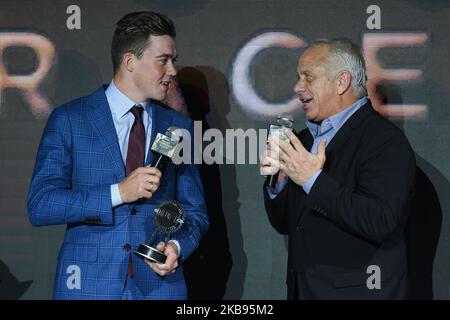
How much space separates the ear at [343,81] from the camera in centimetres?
315

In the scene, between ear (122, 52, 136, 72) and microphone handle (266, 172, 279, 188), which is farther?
ear (122, 52, 136, 72)

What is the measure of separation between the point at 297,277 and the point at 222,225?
104 centimetres

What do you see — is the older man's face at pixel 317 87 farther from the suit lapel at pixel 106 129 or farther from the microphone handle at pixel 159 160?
the suit lapel at pixel 106 129

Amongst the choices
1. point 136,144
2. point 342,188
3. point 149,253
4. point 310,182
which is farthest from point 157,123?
point 342,188

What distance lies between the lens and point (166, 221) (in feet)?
9.60

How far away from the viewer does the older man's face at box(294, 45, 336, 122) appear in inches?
125

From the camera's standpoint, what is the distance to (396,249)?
9.93ft

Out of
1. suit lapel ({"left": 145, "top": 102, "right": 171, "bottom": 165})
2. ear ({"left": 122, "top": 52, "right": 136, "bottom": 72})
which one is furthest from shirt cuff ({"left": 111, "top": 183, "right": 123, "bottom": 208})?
ear ({"left": 122, "top": 52, "right": 136, "bottom": 72})

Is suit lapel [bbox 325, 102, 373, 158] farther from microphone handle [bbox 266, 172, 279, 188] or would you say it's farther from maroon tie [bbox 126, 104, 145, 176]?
maroon tie [bbox 126, 104, 145, 176]

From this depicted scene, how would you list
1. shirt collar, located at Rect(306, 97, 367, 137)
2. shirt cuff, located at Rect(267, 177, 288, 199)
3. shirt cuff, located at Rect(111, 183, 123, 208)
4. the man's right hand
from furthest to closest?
shirt cuff, located at Rect(267, 177, 288, 199)
shirt collar, located at Rect(306, 97, 367, 137)
shirt cuff, located at Rect(111, 183, 123, 208)
the man's right hand

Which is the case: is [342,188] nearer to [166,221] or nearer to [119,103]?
[166,221]
